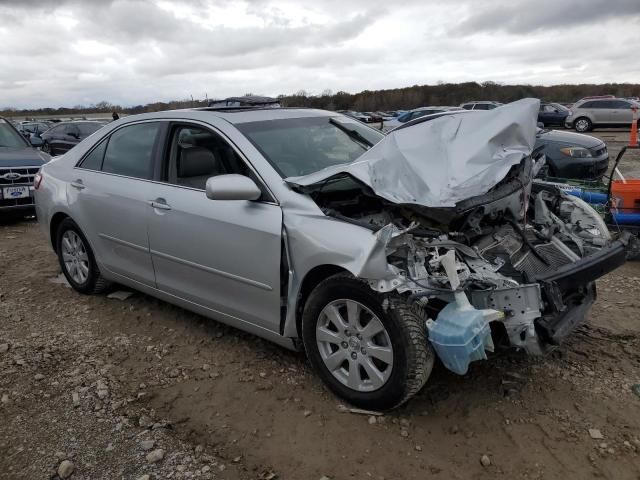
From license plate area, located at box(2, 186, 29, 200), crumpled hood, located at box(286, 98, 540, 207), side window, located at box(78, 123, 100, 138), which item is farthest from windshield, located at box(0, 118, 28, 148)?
crumpled hood, located at box(286, 98, 540, 207)

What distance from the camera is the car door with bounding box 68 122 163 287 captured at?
13.5 ft

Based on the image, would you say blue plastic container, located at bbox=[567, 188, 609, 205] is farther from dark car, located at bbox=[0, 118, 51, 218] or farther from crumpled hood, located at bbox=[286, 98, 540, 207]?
dark car, located at bbox=[0, 118, 51, 218]

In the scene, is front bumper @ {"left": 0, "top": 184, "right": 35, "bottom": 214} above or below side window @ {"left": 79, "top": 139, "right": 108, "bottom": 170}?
below

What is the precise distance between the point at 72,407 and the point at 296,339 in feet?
4.61

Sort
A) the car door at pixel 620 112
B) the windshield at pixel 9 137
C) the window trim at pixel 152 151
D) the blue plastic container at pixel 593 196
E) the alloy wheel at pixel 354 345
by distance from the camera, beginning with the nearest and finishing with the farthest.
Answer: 1. the alloy wheel at pixel 354 345
2. the window trim at pixel 152 151
3. the blue plastic container at pixel 593 196
4. the windshield at pixel 9 137
5. the car door at pixel 620 112

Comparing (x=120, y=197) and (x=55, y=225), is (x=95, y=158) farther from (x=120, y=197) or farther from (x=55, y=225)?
(x=55, y=225)

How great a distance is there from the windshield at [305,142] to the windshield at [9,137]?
7.20 metres

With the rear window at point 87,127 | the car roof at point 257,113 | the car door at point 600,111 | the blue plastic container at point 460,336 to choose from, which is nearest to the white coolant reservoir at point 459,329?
the blue plastic container at point 460,336

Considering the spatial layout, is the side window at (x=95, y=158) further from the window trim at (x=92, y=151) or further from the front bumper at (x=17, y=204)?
the front bumper at (x=17, y=204)

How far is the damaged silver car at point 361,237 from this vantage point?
2775mm

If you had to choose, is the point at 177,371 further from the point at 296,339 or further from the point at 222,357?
the point at 296,339

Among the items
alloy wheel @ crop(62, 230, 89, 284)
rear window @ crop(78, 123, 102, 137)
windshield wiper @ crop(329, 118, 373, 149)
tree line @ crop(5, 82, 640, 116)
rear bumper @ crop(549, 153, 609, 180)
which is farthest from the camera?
tree line @ crop(5, 82, 640, 116)

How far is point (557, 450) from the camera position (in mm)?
2684

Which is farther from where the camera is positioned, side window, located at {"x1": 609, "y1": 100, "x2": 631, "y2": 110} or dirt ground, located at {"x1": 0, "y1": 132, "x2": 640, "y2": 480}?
side window, located at {"x1": 609, "y1": 100, "x2": 631, "y2": 110}
